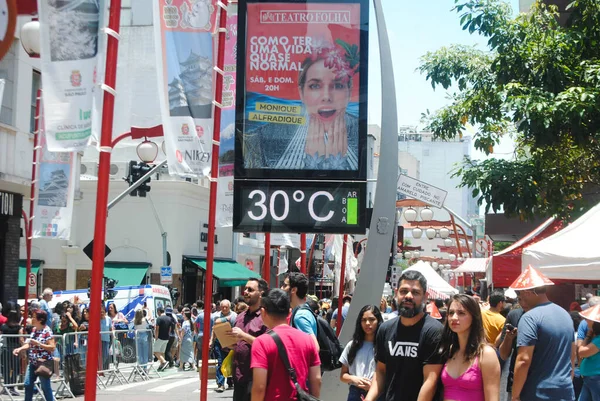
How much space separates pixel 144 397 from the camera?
1742 centimetres

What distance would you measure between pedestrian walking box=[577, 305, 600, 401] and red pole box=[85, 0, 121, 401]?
16.7 ft

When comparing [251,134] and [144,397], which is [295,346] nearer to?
[251,134]

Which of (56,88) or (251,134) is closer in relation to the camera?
(56,88)

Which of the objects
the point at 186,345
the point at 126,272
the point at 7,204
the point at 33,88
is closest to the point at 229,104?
the point at 7,204

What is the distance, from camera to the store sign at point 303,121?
30.4 feet

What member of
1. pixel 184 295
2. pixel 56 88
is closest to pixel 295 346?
pixel 56 88

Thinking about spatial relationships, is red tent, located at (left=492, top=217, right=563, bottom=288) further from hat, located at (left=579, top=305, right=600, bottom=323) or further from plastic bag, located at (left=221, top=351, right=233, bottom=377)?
plastic bag, located at (left=221, top=351, right=233, bottom=377)

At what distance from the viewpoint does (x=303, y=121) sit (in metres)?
9.37

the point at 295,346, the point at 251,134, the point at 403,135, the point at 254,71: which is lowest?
the point at 295,346

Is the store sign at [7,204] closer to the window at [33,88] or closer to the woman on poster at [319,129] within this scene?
the window at [33,88]

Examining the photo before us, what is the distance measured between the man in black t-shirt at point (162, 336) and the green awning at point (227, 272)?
13.7 metres

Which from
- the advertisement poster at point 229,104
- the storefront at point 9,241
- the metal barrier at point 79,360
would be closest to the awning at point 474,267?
the metal barrier at point 79,360

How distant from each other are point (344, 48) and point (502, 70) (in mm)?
7912

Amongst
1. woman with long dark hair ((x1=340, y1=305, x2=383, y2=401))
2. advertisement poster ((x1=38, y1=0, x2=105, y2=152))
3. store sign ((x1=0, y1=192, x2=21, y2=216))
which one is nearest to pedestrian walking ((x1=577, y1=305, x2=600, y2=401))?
woman with long dark hair ((x1=340, y1=305, x2=383, y2=401))
